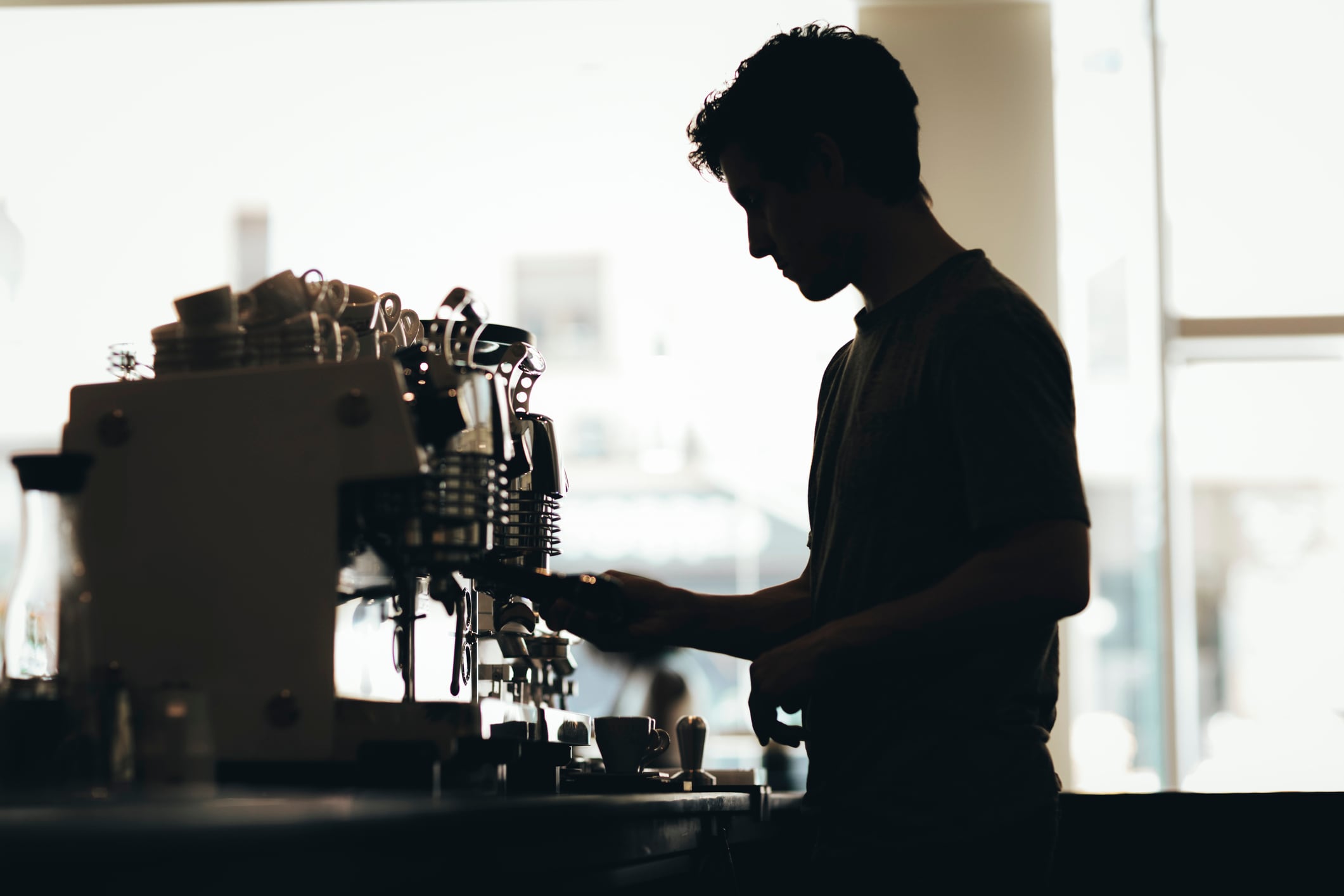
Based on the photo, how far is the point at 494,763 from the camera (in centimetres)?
110

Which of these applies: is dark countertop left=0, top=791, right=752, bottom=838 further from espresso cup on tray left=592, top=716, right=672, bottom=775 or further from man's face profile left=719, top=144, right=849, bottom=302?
man's face profile left=719, top=144, right=849, bottom=302

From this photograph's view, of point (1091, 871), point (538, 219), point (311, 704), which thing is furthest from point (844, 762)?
point (538, 219)

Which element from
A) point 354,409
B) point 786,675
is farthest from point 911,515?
point 354,409

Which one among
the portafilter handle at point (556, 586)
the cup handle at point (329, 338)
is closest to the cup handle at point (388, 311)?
the cup handle at point (329, 338)

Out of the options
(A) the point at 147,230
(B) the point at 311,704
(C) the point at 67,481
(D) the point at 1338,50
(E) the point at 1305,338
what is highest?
(D) the point at 1338,50

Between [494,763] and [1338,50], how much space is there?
4289 millimetres

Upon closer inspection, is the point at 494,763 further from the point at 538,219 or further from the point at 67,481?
the point at 538,219

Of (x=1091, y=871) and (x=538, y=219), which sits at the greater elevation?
(x=538, y=219)

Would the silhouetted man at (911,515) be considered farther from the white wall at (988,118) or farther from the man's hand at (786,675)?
the white wall at (988,118)

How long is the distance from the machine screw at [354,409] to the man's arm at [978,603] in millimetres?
421

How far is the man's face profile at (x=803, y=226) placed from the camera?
140 cm

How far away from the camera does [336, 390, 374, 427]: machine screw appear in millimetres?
1135

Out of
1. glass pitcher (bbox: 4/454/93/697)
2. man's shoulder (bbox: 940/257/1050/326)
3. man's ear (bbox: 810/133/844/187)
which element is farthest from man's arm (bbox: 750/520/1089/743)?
glass pitcher (bbox: 4/454/93/697)

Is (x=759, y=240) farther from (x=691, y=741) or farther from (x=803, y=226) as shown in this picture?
(x=691, y=741)
